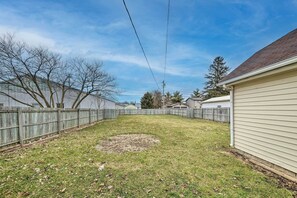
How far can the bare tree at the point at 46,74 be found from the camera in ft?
45.6

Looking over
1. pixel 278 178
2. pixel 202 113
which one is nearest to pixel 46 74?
pixel 202 113

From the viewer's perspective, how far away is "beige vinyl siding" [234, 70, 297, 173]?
3.46 metres

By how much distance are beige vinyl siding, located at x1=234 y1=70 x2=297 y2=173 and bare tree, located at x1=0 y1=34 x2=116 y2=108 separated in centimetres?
1685

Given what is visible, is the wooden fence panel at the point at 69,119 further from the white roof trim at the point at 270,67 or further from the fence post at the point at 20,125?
the white roof trim at the point at 270,67

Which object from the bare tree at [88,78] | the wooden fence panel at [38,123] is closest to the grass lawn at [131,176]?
the wooden fence panel at [38,123]

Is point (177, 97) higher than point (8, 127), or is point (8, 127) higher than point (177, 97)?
point (177, 97)

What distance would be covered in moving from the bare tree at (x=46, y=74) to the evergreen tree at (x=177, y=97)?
3403cm

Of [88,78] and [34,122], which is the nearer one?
[34,122]

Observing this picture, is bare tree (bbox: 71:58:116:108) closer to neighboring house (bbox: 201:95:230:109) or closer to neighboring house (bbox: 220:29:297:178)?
neighboring house (bbox: 201:95:230:109)

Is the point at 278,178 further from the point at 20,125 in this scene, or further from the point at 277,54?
the point at 20,125

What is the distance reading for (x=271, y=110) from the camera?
3990mm

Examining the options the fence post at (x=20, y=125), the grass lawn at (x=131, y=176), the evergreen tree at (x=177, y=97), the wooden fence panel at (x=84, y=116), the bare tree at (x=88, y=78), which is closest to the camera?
the grass lawn at (x=131, y=176)

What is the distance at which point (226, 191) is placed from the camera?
2805 mm

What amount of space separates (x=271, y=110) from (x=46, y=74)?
724 inches
